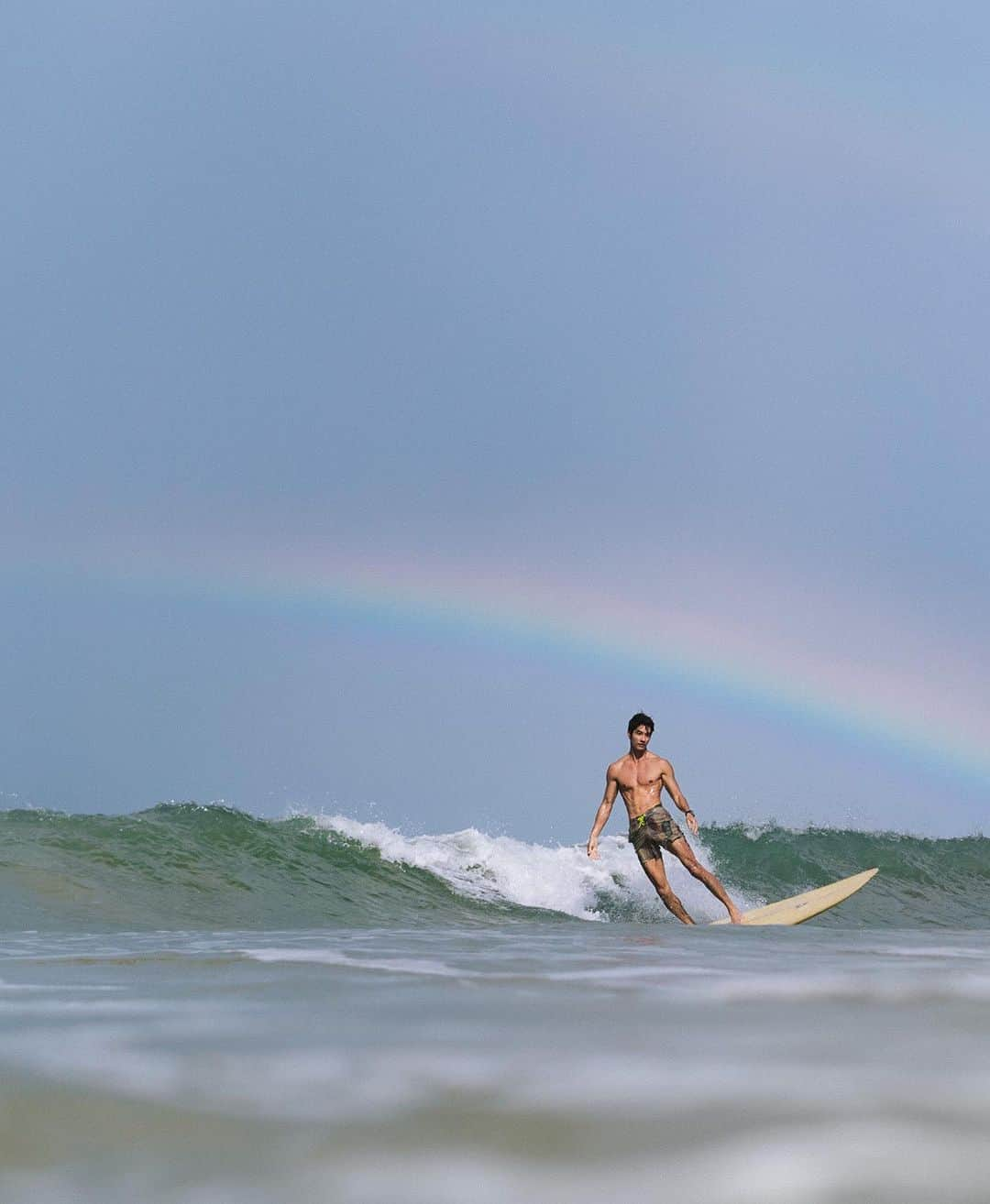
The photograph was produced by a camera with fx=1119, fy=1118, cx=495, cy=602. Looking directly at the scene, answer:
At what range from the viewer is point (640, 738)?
10.8 metres

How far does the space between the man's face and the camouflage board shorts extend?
2.18 feet

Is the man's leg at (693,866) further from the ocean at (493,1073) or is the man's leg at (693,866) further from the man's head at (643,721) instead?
the ocean at (493,1073)

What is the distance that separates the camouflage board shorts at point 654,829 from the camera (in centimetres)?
1109

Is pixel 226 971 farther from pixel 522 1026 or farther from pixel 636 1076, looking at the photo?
pixel 636 1076

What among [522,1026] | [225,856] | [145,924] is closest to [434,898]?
[225,856]

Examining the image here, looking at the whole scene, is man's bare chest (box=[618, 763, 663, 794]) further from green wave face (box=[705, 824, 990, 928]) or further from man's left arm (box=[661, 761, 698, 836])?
green wave face (box=[705, 824, 990, 928])

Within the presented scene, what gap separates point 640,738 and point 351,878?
155 inches

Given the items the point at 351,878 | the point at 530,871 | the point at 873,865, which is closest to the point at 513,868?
the point at 530,871

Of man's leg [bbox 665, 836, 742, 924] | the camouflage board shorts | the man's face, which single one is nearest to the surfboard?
man's leg [bbox 665, 836, 742, 924]

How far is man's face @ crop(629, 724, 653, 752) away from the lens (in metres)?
10.8

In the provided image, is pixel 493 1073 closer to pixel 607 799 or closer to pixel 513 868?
pixel 607 799

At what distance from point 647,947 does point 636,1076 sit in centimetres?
305

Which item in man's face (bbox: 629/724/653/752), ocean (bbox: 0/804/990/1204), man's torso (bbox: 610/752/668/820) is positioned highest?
man's face (bbox: 629/724/653/752)

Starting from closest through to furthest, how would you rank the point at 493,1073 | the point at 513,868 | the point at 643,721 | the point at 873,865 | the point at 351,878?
the point at 493,1073
the point at 643,721
the point at 351,878
the point at 513,868
the point at 873,865
